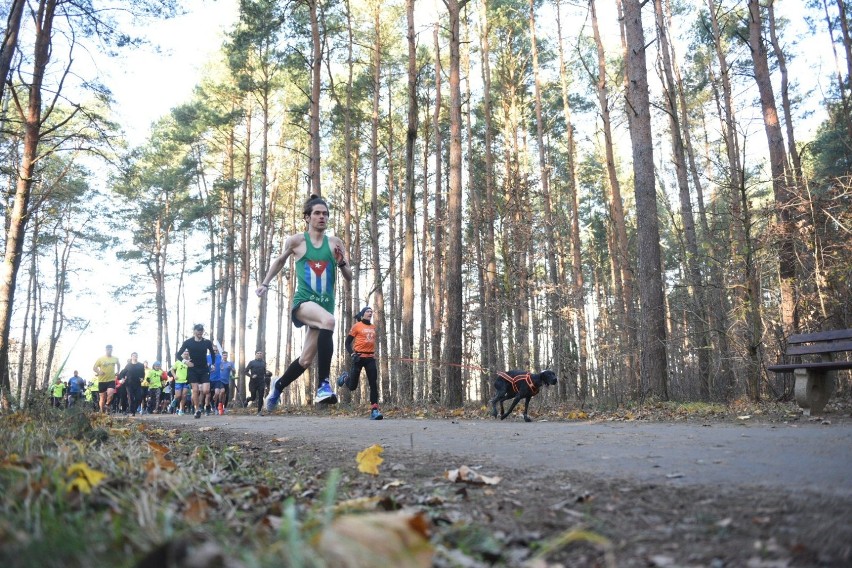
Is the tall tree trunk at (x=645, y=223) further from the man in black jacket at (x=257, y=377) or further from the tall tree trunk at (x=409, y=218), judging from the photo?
the man in black jacket at (x=257, y=377)

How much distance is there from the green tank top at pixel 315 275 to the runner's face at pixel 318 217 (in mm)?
159

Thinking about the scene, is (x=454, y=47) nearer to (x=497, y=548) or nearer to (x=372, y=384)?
(x=372, y=384)

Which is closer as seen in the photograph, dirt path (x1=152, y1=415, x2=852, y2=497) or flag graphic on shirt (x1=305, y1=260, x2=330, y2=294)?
dirt path (x1=152, y1=415, x2=852, y2=497)

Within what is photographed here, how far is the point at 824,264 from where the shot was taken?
34.4 feet

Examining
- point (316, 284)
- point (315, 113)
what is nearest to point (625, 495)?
point (316, 284)

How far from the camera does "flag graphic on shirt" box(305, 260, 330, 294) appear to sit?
712 cm

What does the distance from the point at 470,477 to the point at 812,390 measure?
623cm

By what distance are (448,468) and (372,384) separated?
6.38 m

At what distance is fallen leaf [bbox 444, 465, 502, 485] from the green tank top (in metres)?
4.15

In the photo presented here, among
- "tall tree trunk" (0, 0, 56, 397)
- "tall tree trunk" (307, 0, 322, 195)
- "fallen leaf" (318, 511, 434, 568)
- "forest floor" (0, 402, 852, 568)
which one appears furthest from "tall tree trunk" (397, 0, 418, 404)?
"fallen leaf" (318, 511, 434, 568)

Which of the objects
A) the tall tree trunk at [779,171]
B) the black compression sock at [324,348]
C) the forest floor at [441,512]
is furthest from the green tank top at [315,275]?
the tall tree trunk at [779,171]

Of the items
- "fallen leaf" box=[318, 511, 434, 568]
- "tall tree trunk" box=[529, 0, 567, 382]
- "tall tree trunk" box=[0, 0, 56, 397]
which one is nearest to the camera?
"fallen leaf" box=[318, 511, 434, 568]

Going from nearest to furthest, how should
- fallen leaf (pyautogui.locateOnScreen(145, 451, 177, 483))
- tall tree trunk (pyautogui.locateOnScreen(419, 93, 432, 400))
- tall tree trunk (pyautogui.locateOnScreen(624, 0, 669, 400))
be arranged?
fallen leaf (pyautogui.locateOnScreen(145, 451, 177, 483)) < tall tree trunk (pyautogui.locateOnScreen(624, 0, 669, 400)) < tall tree trunk (pyautogui.locateOnScreen(419, 93, 432, 400))

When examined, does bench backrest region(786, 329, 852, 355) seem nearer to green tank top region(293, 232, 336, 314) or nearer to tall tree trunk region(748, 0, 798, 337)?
tall tree trunk region(748, 0, 798, 337)
